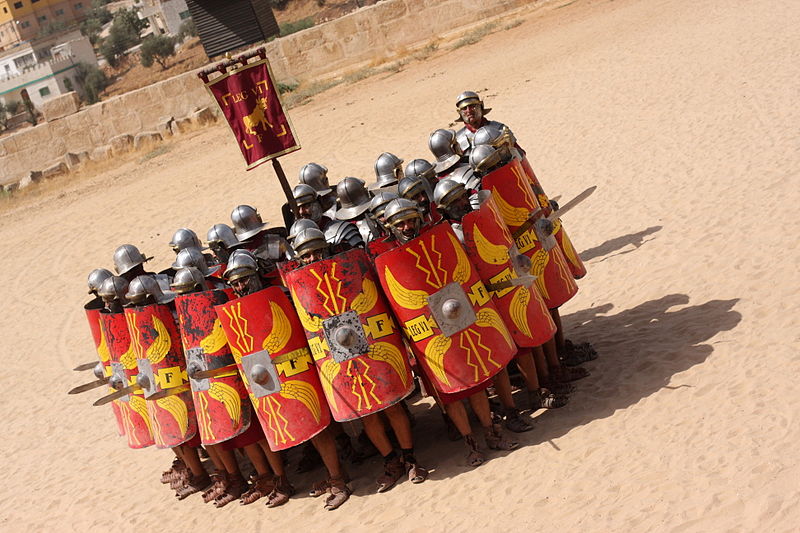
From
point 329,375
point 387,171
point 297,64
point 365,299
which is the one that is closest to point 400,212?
point 365,299

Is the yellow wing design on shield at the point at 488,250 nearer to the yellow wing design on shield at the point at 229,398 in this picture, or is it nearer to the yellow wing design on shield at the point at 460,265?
the yellow wing design on shield at the point at 460,265

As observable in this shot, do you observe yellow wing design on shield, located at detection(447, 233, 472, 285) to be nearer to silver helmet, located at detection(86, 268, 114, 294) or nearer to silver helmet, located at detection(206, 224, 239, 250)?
silver helmet, located at detection(206, 224, 239, 250)

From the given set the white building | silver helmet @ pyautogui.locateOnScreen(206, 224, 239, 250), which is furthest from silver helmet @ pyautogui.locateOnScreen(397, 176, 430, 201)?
the white building

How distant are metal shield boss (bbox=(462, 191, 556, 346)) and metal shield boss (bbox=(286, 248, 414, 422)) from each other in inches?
31.2

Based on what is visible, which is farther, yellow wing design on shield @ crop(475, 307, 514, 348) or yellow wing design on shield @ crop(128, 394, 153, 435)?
yellow wing design on shield @ crop(128, 394, 153, 435)

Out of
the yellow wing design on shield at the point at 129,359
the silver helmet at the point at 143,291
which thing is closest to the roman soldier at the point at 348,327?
the silver helmet at the point at 143,291

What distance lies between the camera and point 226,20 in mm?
24484

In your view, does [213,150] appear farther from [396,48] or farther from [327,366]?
[327,366]

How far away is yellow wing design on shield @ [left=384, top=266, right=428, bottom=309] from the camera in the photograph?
6.34 metres

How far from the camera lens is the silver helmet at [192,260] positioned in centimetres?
782

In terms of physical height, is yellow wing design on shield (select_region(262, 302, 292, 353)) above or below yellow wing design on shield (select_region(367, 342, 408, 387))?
above

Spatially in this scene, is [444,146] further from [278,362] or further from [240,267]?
[278,362]

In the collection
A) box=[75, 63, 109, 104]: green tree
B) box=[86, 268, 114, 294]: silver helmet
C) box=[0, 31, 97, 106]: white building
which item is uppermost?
box=[0, 31, 97, 106]: white building

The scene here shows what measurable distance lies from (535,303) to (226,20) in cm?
1973
